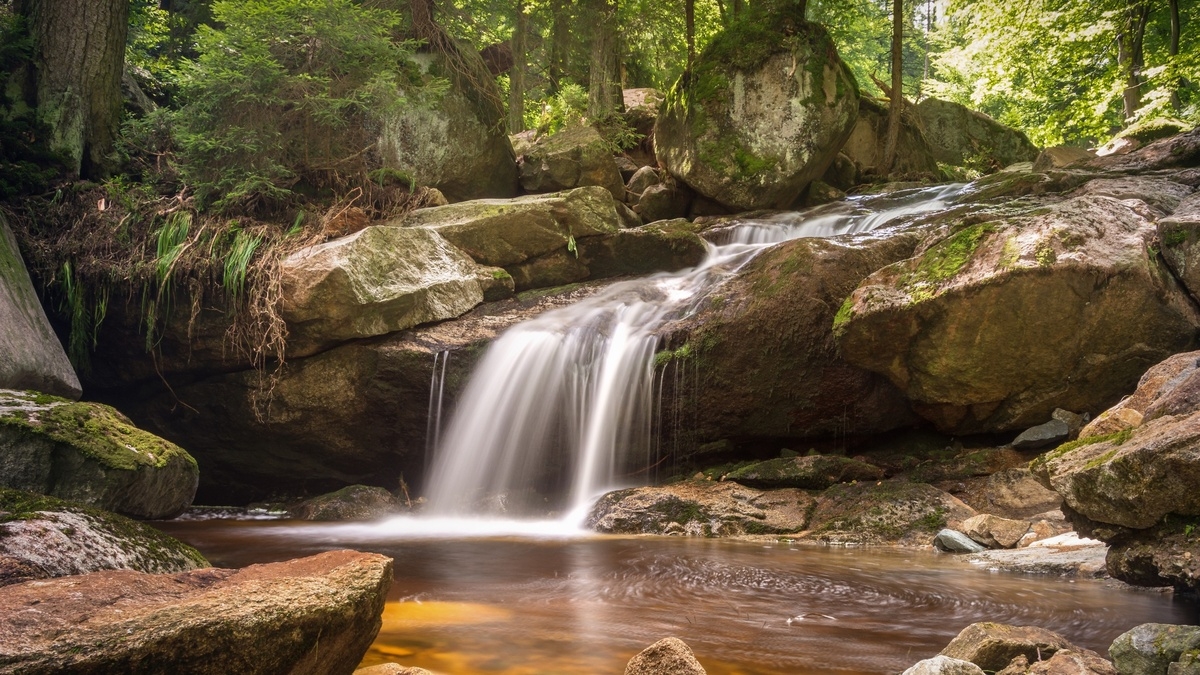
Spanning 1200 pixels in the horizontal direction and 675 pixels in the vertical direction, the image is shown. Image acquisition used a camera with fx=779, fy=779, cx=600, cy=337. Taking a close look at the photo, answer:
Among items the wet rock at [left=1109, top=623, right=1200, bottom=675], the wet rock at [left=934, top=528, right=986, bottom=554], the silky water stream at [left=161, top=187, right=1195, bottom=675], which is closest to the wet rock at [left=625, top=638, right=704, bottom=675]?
the silky water stream at [left=161, top=187, right=1195, bottom=675]

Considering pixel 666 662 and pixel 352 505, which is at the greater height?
pixel 666 662

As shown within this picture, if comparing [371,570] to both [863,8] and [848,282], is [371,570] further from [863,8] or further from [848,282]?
[863,8]

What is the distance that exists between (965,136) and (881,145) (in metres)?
3.23

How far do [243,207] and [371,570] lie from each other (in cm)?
846

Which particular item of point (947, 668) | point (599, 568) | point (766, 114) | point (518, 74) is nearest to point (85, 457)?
point (599, 568)

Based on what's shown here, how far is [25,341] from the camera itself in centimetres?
705

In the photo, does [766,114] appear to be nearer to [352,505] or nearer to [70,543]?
[352,505]

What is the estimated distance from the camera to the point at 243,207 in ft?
32.0

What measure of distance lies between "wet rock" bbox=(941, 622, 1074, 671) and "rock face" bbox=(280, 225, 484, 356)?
6800mm

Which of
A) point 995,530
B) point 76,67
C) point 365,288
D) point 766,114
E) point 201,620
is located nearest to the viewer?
point 201,620

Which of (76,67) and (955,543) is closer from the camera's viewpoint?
(955,543)

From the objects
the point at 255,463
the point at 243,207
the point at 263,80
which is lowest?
the point at 255,463

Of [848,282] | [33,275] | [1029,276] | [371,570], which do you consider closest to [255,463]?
[33,275]

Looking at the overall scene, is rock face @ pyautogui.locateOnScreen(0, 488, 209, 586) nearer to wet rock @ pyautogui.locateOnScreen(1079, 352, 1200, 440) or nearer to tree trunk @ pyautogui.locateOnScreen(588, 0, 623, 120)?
wet rock @ pyautogui.locateOnScreen(1079, 352, 1200, 440)
